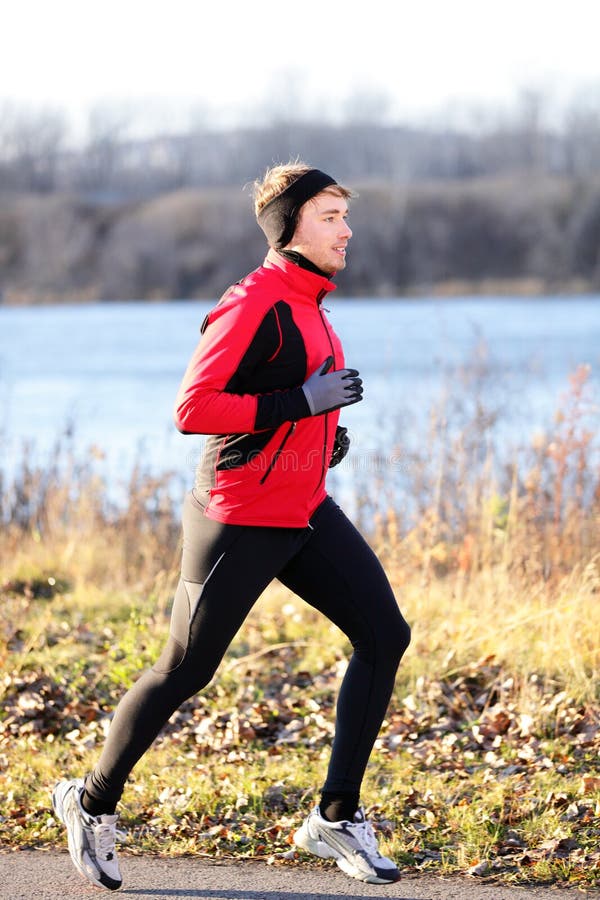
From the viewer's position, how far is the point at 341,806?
3.61 m

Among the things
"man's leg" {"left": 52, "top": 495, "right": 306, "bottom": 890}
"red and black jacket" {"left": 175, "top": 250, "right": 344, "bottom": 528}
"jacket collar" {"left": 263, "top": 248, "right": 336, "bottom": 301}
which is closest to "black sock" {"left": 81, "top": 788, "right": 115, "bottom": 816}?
"man's leg" {"left": 52, "top": 495, "right": 306, "bottom": 890}

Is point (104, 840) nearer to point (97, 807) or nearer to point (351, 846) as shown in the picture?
point (97, 807)

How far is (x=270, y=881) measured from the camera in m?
3.61

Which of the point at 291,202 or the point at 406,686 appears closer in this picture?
the point at 291,202

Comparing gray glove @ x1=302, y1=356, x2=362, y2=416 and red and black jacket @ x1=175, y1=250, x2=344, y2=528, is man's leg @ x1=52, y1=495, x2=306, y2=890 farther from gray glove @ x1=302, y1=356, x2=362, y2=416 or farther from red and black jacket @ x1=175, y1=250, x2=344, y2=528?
gray glove @ x1=302, y1=356, x2=362, y2=416

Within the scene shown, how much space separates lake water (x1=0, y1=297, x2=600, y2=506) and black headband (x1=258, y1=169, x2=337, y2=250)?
4.42 metres

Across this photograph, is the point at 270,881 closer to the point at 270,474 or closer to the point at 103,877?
the point at 103,877

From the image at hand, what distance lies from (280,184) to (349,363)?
1602cm

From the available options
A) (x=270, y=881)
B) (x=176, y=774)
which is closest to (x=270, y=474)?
(x=270, y=881)

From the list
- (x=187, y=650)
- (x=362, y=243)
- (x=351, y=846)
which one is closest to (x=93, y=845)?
(x=187, y=650)

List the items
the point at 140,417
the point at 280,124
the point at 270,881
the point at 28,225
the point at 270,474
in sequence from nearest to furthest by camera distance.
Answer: the point at 270,474 → the point at 270,881 → the point at 140,417 → the point at 28,225 → the point at 280,124

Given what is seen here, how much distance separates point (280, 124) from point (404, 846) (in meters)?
84.7

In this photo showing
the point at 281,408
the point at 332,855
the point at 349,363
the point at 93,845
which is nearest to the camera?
the point at 281,408

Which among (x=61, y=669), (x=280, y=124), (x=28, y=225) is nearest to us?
(x=61, y=669)
